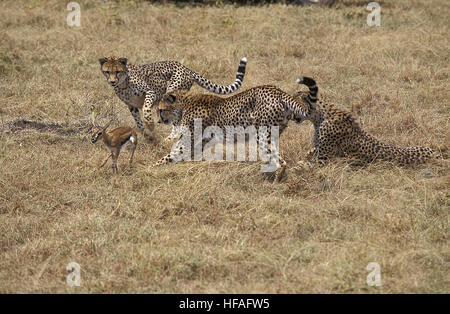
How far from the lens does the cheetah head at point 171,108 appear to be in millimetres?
7059

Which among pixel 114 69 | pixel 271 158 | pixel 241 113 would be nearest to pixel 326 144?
pixel 271 158

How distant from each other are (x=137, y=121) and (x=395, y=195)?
3.59 metres

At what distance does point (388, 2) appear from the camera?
14523 millimetres

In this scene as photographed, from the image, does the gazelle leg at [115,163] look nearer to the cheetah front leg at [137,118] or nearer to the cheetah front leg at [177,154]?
the cheetah front leg at [177,154]

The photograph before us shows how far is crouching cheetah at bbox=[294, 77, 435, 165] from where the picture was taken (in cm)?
654

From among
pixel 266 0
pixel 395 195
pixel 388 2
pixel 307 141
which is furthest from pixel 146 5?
pixel 395 195

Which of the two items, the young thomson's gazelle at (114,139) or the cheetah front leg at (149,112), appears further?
the cheetah front leg at (149,112)

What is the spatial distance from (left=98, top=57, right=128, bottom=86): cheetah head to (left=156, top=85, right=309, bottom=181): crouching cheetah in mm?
752

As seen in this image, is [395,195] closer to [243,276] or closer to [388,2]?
[243,276]

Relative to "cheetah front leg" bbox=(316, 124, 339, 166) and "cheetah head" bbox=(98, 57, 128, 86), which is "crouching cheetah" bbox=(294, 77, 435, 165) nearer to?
"cheetah front leg" bbox=(316, 124, 339, 166)

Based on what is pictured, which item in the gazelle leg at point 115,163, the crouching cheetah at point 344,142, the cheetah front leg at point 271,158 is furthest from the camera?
the crouching cheetah at point 344,142

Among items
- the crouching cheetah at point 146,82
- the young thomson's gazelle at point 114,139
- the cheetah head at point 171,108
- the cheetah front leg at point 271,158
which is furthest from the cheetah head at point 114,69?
the cheetah front leg at point 271,158

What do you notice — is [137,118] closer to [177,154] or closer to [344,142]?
[177,154]

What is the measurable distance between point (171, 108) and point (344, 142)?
2.01m
